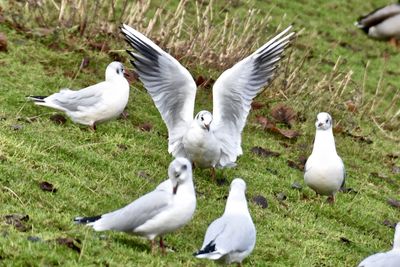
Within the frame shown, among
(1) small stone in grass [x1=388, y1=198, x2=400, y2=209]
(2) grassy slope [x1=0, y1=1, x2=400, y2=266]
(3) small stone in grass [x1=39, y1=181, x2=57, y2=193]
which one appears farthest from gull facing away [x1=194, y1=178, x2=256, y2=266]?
(1) small stone in grass [x1=388, y1=198, x2=400, y2=209]

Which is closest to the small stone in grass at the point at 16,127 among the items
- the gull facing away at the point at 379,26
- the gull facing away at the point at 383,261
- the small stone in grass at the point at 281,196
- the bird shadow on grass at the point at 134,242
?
the bird shadow on grass at the point at 134,242

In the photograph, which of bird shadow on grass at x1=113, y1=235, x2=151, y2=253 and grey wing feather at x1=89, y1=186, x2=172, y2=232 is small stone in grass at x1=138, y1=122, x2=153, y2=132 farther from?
grey wing feather at x1=89, y1=186, x2=172, y2=232

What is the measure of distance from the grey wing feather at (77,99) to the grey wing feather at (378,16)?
11959 mm

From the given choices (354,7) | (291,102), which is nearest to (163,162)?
(291,102)

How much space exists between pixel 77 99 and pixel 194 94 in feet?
4.01

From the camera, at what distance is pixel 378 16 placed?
2005 centimetres

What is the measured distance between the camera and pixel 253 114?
11.5 m

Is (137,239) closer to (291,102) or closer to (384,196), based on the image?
(384,196)

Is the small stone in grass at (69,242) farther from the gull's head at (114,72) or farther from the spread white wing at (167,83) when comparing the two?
the gull's head at (114,72)

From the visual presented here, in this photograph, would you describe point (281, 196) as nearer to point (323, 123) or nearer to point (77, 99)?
point (323, 123)

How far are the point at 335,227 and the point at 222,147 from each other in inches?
60.3

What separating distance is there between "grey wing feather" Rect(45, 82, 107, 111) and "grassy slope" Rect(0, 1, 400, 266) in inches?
9.5

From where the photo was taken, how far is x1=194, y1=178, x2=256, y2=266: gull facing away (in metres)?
5.70

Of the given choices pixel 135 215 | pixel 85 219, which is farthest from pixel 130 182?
pixel 135 215
